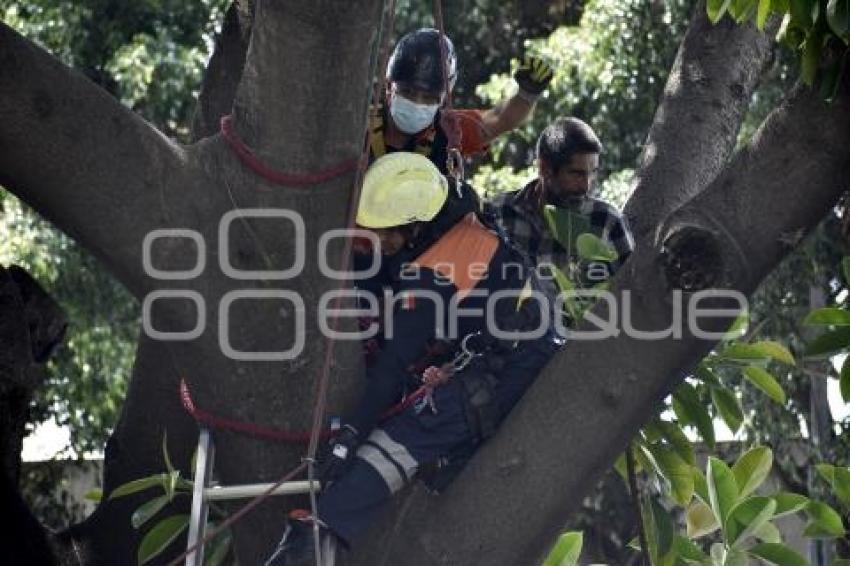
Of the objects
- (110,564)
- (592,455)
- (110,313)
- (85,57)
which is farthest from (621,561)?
(592,455)

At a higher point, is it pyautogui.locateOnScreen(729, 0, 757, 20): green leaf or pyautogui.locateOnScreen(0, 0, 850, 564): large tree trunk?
pyautogui.locateOnScreen(729, 0, 757, 20): green leaf

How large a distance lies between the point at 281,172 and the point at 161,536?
1282 mm

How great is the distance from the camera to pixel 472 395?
4.85 meters

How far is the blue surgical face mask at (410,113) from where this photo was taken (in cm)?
542

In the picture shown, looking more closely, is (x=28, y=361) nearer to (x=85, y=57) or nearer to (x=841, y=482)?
(x=841, y=482)

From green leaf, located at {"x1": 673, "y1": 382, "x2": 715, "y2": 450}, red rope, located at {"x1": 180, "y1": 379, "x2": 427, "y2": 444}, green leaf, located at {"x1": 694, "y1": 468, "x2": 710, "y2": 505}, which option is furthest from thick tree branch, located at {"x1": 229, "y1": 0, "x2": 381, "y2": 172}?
green leaf, located at {"x1": 694, "y1": 468, "x2": 710, "y2": 505}

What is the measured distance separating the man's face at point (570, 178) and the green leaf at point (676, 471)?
1.05 meters

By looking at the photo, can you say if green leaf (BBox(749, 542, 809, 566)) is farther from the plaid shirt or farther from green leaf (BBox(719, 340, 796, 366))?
the plaid shirt

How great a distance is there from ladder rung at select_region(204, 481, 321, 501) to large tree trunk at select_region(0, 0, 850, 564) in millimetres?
62

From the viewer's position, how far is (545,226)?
6.15m

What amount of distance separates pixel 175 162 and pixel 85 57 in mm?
7758

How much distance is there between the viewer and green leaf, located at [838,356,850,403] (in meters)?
4.99

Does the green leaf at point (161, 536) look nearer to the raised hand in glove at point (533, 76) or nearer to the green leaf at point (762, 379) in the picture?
the green leaf at point (762, 379)

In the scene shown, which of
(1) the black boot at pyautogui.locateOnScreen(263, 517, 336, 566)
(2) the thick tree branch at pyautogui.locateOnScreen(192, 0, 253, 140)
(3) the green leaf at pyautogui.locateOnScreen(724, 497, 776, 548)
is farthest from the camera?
(2) the thick tree branch at pyautogui.locateOnScreen(192, 0, 253, 140)
